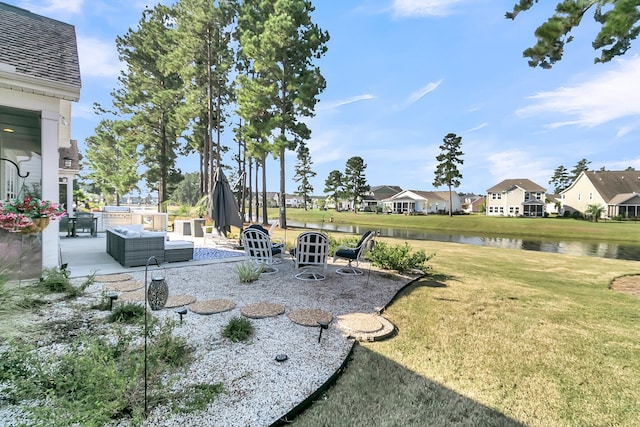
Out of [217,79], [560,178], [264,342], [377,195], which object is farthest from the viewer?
[560,178]

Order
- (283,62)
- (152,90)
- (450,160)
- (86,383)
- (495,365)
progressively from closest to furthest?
1. (86,383)
2. (495,365)
3. (283,62)
4. (152,90)
5. (450,160)

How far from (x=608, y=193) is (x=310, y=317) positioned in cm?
5119

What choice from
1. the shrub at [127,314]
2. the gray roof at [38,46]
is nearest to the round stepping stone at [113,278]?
the shrub at [127,314]

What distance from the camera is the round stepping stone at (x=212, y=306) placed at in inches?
162

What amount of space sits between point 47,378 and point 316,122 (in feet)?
59.1

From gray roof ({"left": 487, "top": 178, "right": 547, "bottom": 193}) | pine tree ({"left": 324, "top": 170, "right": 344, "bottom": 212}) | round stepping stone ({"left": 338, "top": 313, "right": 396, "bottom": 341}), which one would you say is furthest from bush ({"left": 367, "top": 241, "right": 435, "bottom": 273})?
gray roof ({"left": 487, "top": 178, "right": 547, "bottom": 193})

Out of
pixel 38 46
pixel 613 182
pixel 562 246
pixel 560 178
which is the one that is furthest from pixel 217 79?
pixel 560 178

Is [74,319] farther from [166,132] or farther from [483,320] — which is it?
[166,132]

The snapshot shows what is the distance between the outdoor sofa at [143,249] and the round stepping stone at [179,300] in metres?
2.61

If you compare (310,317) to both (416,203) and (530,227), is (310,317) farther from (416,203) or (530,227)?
(416,203)

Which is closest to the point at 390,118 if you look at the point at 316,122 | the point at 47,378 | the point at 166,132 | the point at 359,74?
the point at 359,74

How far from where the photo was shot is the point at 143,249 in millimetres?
6656

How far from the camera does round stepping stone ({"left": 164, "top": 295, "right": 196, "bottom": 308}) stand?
4.29 meters

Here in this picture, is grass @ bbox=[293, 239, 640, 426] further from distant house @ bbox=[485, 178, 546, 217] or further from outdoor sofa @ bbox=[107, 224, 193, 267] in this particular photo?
distant house @ bbox=[485, 178, 546, 217]
